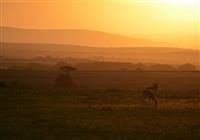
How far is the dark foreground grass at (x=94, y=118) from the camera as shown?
2003cm

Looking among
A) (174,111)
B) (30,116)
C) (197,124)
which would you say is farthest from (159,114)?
(30,116)

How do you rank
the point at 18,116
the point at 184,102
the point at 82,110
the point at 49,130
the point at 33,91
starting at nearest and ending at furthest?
the point at 49,130
the point at 18,116
the point at 82,110
the point at 184,102
the point at 33,91

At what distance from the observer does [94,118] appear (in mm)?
23891

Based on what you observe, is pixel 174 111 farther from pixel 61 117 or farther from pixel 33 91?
pixel 33 91

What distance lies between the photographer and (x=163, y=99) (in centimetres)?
3331

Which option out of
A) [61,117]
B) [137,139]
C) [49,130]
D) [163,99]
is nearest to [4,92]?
[163,99]

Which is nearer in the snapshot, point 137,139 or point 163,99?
point 137,139

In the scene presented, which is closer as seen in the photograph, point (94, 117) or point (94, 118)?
point (94, 118)

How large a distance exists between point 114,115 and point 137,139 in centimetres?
588

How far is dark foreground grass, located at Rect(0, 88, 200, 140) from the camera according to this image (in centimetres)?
2003

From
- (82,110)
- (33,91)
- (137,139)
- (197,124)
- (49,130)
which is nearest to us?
(137,139)

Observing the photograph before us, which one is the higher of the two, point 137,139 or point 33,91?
point 33,91

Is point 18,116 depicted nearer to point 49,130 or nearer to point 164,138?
point 49,130

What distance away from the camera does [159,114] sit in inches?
1014
